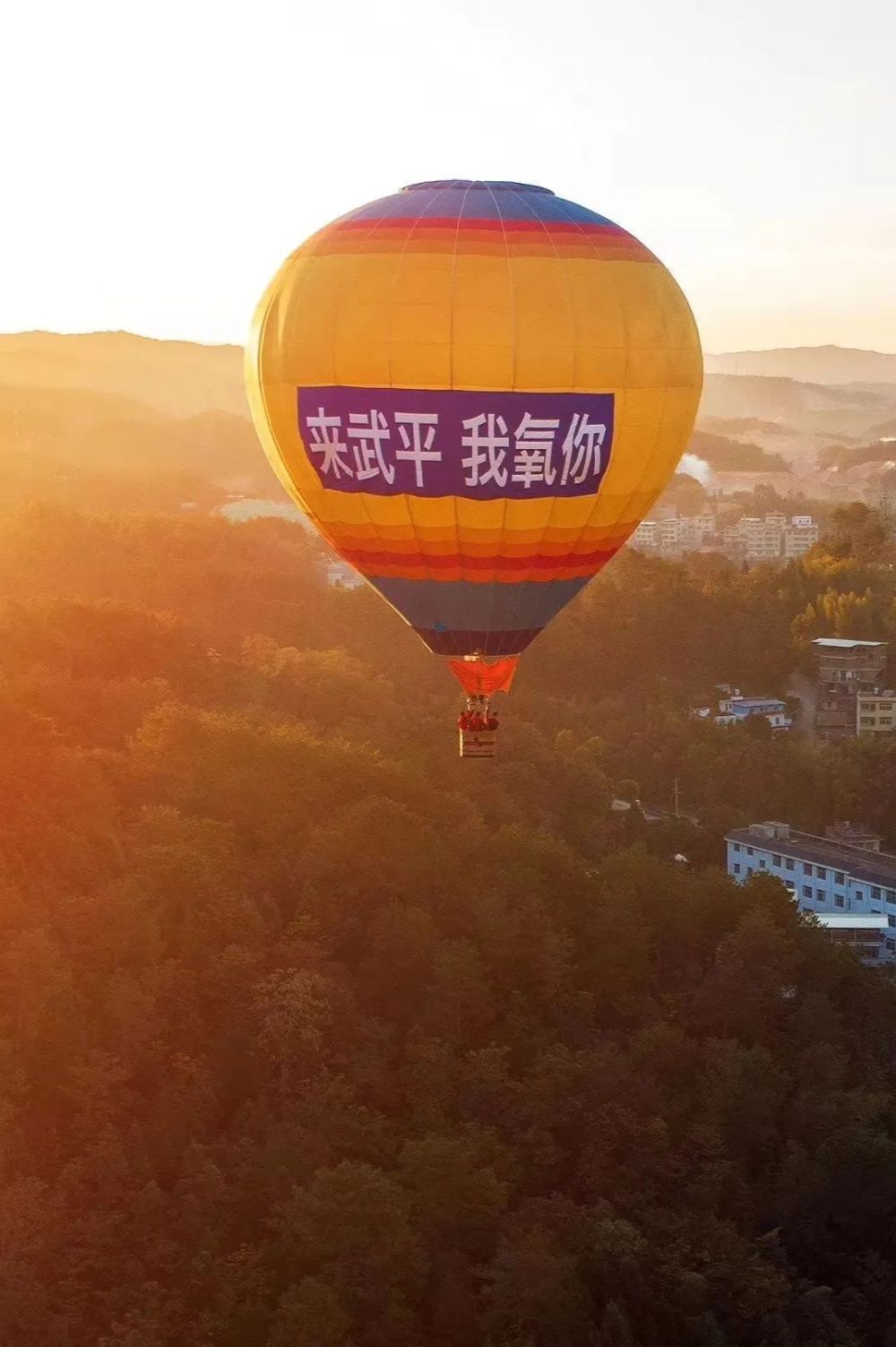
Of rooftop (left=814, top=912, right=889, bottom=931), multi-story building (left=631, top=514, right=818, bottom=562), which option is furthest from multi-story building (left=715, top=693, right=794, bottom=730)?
multi-story building (left=631, top=514, right=818, bottom=562)

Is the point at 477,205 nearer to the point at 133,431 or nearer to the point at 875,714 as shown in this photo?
the point at 875,714

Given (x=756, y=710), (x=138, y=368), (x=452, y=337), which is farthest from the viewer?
(x=138, y=368)

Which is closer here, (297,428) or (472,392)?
(472,392)

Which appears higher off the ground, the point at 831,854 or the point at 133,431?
the point at 133,431

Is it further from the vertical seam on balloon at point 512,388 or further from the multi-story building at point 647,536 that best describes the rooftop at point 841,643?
the multi-story building at point 647,536

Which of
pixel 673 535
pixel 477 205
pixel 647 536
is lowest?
pixel 477 205

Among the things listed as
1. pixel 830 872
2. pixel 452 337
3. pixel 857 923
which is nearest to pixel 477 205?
pixel 452 337

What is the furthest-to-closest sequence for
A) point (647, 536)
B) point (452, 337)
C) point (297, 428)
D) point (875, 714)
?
point (647, 536) < point (875, 714) < point (297, 428) < point (452, 337)
